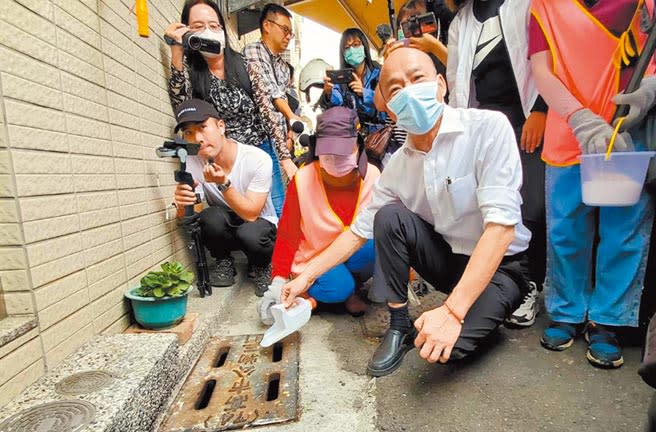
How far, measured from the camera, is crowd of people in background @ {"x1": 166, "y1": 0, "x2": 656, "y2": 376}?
4.80ft

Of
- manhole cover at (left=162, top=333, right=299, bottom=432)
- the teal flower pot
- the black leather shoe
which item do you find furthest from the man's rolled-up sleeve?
the teal flower pot

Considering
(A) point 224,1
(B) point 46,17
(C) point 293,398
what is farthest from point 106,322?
(A) point 224,1

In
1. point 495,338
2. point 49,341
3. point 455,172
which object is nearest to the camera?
point 49,341

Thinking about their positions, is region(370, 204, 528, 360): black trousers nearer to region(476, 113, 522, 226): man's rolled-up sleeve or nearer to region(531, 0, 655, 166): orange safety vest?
region(476, 113, 522, 226): man's rolled-up sleeve

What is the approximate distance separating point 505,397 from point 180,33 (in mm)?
2623

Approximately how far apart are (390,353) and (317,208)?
92 cm

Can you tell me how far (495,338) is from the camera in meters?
1.80

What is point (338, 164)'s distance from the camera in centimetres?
206

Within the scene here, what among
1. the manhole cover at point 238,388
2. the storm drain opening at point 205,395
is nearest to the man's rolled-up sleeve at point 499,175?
the manhole cover at point 238,388

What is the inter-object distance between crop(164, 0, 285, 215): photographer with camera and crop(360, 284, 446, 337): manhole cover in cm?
153

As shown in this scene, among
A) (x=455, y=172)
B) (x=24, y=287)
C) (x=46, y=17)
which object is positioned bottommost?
(x=24, y=287)

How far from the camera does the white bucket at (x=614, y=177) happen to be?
1388 millimetres

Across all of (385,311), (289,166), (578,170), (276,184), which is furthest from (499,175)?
(276,184)

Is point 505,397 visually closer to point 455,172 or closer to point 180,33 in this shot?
point 455,172
